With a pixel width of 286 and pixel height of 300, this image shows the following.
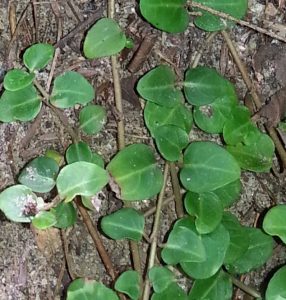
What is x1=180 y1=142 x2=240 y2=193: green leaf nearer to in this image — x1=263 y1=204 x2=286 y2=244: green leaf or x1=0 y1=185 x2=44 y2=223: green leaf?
x1=263 y1=204 x2=286 y2=244: green leaf

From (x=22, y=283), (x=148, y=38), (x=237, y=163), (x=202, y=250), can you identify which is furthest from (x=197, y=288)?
(x=148, y=38)

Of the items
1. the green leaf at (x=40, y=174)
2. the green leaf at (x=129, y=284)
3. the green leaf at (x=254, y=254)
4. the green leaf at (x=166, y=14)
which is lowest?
the green leaf at (x=129, y=284)

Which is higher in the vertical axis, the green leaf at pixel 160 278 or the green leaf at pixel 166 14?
the green leaf at pixel 166 14

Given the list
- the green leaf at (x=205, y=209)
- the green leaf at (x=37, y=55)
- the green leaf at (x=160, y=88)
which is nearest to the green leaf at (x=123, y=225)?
the green leaf at (x=205, y=209)

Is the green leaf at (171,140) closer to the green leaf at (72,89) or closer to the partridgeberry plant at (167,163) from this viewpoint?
the partridgeberry plant at (167,163)

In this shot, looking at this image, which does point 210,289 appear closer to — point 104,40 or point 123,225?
point 123,225

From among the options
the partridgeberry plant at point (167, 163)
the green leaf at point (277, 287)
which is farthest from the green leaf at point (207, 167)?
the green leaf at point (277, 287)
